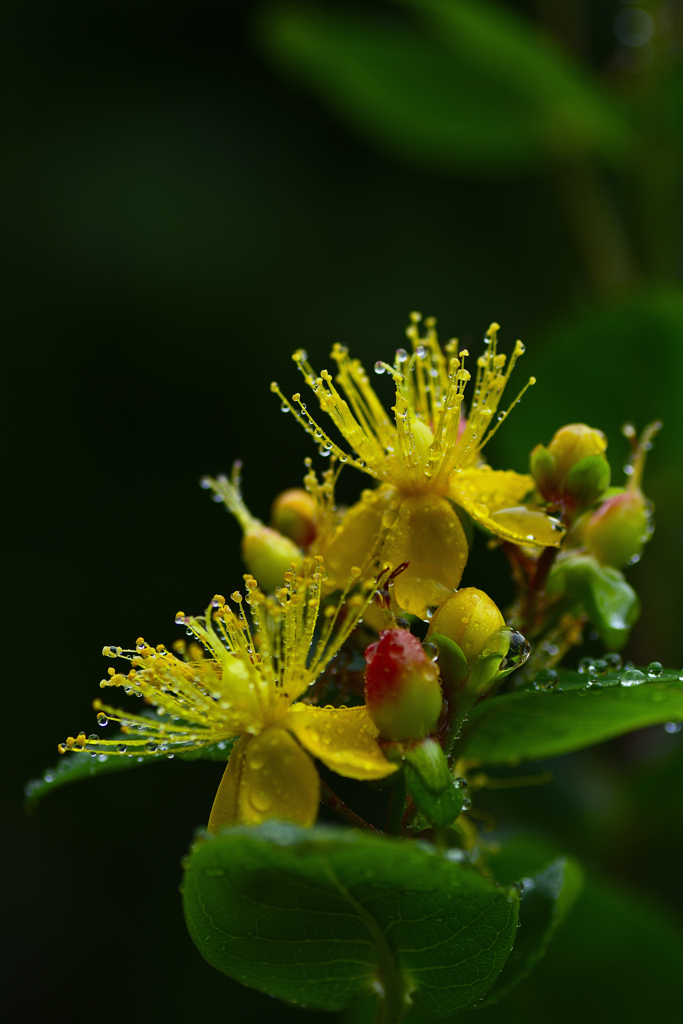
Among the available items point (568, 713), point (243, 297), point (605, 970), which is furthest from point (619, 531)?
point (243, 297)

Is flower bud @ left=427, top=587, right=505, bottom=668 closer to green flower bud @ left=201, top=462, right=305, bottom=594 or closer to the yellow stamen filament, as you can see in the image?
the yellow stamen filament

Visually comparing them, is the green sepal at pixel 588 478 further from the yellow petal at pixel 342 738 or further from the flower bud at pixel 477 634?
the yellow petal at pixel 342 738

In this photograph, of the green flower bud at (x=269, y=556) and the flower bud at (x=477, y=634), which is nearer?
the flower bud at (x=477, y=634)

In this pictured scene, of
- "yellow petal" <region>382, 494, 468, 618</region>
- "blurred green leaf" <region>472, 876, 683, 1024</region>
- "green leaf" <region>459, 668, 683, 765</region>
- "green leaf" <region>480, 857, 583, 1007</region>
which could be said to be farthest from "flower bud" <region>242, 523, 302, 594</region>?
"blurred green leaf" <region>472, 876, 683, 1024</region>

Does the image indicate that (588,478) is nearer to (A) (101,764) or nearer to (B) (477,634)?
(B) (477,634)

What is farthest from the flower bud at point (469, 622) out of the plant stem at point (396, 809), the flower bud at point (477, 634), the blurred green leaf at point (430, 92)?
the blurred green leaf at point (430, 92)

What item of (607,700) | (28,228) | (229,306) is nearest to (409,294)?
(229,306)

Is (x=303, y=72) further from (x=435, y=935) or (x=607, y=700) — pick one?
(x=435, y=935)
